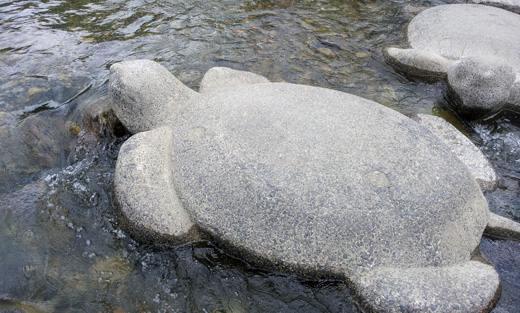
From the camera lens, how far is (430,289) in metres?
2.03

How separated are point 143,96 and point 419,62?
2.85m

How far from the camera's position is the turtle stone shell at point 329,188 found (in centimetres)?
217

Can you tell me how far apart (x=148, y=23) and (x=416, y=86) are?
324cm

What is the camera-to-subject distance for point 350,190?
87.4 inches

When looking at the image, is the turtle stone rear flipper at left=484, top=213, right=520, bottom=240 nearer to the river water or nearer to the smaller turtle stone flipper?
the river water

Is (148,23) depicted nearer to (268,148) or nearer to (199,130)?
(199,130)

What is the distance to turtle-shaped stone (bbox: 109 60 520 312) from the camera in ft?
7.00

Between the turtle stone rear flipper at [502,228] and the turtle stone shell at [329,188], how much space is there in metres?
0.10

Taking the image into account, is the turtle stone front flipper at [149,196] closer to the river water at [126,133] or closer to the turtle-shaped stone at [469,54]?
the river water at [126,133]

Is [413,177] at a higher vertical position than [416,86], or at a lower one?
higher

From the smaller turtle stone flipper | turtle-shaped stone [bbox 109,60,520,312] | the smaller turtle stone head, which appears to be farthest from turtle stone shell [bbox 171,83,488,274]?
the smaller turtle stone head

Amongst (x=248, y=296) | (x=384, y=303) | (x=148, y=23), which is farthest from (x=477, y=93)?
(x=148, y=23)

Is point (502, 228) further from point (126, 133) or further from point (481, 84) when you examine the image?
point (126, 133)

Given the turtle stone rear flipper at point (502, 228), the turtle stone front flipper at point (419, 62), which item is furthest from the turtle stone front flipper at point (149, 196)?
the turtle stone front flipper at point (419, 62)
